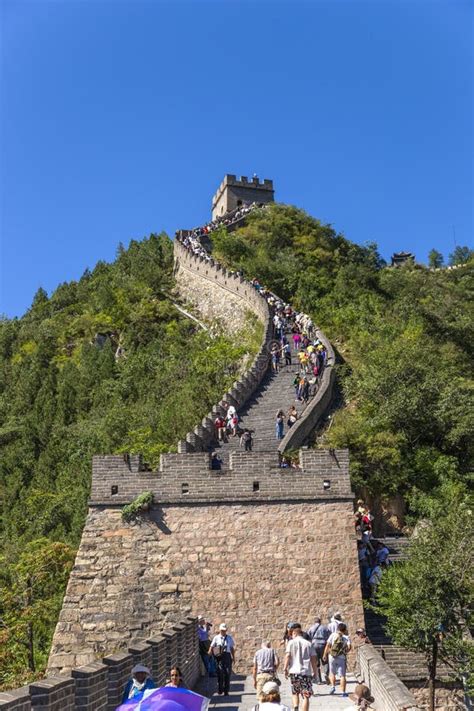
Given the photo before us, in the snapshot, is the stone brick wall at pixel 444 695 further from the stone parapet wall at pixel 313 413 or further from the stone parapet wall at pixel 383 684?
the stone parapet wall at pixel 313 413

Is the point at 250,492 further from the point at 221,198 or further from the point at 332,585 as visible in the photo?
the point at 221,198

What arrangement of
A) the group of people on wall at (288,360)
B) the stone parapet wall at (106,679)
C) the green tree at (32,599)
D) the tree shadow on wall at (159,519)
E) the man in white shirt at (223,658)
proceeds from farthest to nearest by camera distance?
1. the group of people on wall at (288,360)
2. the green tree at (32,599)
3. the tree shadow on wall at (159,519)
4. the man in white shirt at (223,658)
5. the stone parapet wall at (106,679)

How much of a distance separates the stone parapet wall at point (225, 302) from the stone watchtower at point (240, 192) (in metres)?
18.0

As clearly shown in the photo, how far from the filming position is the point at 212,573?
54.0 feet

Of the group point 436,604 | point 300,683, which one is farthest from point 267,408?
point 300,683

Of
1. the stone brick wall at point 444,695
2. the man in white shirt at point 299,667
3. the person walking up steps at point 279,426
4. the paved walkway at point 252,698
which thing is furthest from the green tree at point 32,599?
the man in white shirt at point 299,667

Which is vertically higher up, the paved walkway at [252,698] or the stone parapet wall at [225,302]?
the stone parapet wall at [225,302]

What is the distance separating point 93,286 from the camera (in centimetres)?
5725

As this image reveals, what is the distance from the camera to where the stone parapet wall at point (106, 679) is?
7.18 metres

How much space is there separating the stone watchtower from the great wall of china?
56.7 meters

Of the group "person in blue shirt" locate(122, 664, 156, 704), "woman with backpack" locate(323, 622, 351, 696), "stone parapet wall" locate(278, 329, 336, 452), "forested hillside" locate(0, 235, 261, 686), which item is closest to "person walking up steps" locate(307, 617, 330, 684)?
"woman with backpack" locate(323, 622, 351, 696)

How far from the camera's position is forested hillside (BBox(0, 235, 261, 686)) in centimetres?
2377

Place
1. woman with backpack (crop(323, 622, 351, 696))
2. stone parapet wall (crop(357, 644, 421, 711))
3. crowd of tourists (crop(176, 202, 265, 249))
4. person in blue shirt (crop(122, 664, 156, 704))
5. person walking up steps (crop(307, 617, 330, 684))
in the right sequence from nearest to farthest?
1. person in blue shirt (crop(122, 664, 156, 704))
2. stone parapet wall (crop(357, 644, 421, 711))
3. woman with backpack (crop(323, 622, 351, 696))
4. person walking up steps (crop(307, 617, 330, 684))
5. crowd of tourists (crop(176, 202, 265, 249))

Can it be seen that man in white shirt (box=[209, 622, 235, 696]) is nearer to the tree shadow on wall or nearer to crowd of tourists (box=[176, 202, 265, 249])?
the tree shadow on wall
